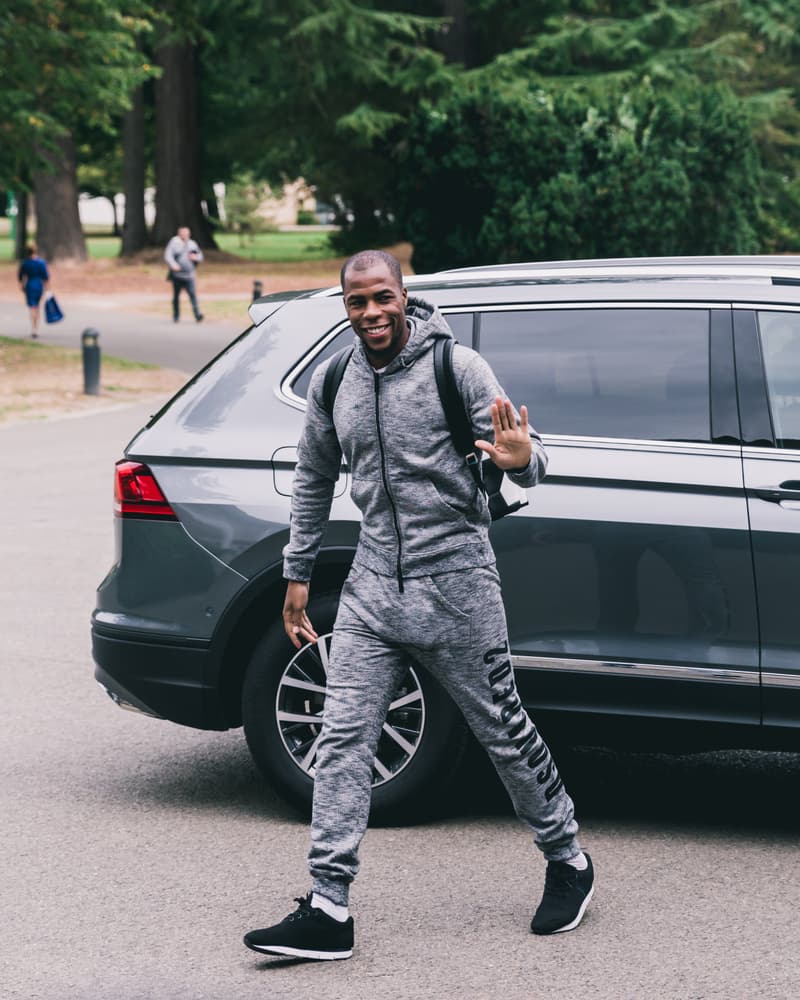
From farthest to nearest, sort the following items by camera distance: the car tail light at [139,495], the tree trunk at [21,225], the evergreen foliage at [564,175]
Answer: the tree trunk at [21,225] → the evergreen foliage at [564,175] → the car tail light at [139,495]

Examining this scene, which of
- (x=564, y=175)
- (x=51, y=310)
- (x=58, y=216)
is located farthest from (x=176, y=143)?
(x=564, y=175)

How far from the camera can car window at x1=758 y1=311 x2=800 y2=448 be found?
519 cm

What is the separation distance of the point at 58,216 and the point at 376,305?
46112 millimetres

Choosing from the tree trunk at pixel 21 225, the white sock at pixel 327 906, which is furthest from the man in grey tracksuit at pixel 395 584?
the tree trunk at pixel 21 225

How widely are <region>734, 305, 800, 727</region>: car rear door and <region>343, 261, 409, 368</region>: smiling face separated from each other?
138 cm

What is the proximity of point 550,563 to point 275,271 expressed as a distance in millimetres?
45000

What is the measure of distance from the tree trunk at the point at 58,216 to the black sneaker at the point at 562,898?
150ft

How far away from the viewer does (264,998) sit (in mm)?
4164

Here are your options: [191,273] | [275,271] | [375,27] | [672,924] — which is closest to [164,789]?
[672,924]

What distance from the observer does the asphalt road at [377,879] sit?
427 cm

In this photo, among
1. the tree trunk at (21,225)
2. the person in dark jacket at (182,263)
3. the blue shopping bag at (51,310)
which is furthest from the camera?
the tree trunk at (21,225)

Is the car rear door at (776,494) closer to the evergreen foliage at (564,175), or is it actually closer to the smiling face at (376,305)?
the smiling face at (376,305)

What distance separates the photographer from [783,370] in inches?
207

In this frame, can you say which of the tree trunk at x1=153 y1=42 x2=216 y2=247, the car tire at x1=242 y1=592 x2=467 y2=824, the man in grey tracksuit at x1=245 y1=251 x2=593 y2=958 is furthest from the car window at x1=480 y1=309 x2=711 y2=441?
the tree trunk at x1=153 y1=42 x2=216 y2=247
